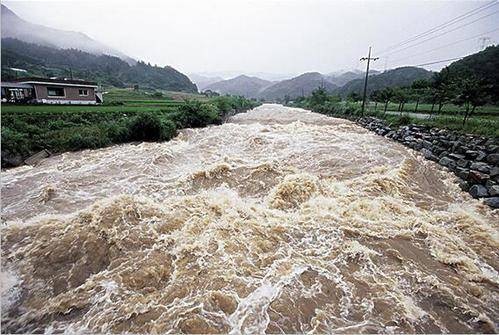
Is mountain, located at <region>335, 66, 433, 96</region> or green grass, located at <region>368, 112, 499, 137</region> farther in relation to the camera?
mountain, located at <region>335, 66, 433, 96</region>

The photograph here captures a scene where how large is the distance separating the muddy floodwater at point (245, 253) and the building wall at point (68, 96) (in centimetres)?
1597

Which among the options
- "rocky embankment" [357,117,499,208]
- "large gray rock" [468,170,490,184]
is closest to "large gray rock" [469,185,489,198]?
"rocky embankment" [357,117,499,208]

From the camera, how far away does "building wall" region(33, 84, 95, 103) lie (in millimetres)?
22812

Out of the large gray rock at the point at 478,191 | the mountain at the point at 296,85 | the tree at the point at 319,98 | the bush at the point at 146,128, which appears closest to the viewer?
the large gray rock at the point at 478,191

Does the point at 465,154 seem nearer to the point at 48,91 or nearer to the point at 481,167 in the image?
the point at 481,167

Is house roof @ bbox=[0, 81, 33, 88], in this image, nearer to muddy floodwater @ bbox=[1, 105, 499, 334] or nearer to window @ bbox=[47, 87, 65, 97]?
window @ bbox=[47, 87, 65, 97]

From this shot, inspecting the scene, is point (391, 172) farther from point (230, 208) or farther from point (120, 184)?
point (120, 184)

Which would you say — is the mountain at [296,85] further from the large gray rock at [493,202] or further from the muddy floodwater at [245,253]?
the muddy floodwater at [245,253]

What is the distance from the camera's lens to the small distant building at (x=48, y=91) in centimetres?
2177

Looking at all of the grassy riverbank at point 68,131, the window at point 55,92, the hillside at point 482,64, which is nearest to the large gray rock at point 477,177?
the grassy riverbank at point 68,131

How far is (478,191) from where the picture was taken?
8820 millimetres

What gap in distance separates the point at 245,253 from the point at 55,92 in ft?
85.7

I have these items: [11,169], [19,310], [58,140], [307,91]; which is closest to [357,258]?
[19,310]

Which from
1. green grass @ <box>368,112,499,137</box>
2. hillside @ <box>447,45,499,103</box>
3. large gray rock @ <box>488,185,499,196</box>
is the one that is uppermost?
hillside @ <box>447,45,499,103</box>
